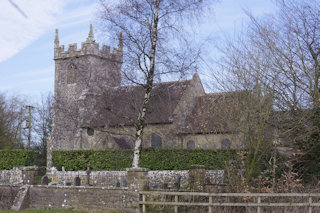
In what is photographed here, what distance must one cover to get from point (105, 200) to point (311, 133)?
26.1 feet

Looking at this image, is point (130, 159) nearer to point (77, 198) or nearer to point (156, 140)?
point (156, 140)

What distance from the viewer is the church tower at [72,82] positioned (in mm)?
39000

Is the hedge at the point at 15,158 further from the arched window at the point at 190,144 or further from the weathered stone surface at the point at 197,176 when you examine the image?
the weathered stone surface at the point at 197,176

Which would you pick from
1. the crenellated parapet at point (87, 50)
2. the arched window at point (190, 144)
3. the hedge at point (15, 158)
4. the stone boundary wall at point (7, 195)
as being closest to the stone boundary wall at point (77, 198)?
the stone boundary wall at point (7, 195)

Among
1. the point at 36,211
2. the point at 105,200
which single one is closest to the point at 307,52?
the point at 105,200

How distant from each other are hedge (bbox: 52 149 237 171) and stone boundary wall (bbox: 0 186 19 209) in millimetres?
10867

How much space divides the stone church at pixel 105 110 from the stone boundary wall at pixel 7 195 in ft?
25.2

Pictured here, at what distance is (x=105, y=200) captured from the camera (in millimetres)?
16312

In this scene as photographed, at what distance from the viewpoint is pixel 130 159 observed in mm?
29797

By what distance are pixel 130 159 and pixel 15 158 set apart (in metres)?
9.32

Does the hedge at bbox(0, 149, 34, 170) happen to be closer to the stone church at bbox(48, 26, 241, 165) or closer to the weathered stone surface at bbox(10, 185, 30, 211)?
the stone church at bbox(48, 26, 241, 165)

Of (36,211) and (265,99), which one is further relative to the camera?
(36,211)

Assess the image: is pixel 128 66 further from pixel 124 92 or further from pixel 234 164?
pixel 234 164

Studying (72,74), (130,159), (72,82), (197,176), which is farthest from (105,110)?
(197,176)
